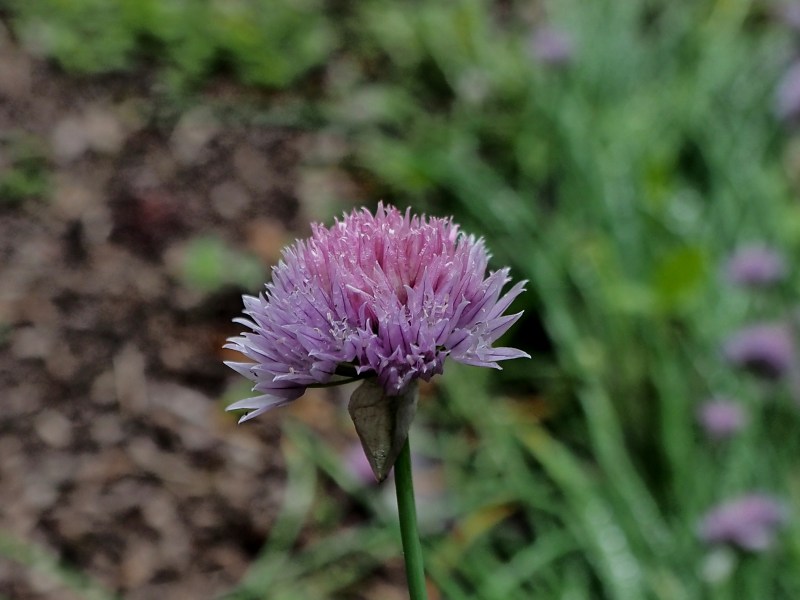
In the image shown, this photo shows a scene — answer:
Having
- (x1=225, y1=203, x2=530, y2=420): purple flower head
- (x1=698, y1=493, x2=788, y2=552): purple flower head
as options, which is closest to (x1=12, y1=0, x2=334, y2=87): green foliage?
(x1=698, y1=493, x2=788, y2=552): purple flower head

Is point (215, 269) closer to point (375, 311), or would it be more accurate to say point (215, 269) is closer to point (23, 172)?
point (23, 172)

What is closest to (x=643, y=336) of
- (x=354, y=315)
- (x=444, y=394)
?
(x=444, y=394)

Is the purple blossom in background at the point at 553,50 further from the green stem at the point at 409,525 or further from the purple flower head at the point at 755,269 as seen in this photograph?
the green stem at the point at 409,525

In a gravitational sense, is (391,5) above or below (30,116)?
above

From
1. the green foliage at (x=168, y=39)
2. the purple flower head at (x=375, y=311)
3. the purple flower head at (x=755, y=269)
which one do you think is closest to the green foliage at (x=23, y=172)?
the green foliage at (x=168, y=39)

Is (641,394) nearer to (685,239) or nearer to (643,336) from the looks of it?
(643,336)

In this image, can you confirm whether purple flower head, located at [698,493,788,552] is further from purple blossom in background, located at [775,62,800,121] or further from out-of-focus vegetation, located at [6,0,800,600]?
purple blossom in background, located at [775,62,800,121]

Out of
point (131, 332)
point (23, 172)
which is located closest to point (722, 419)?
point (131, 332)
